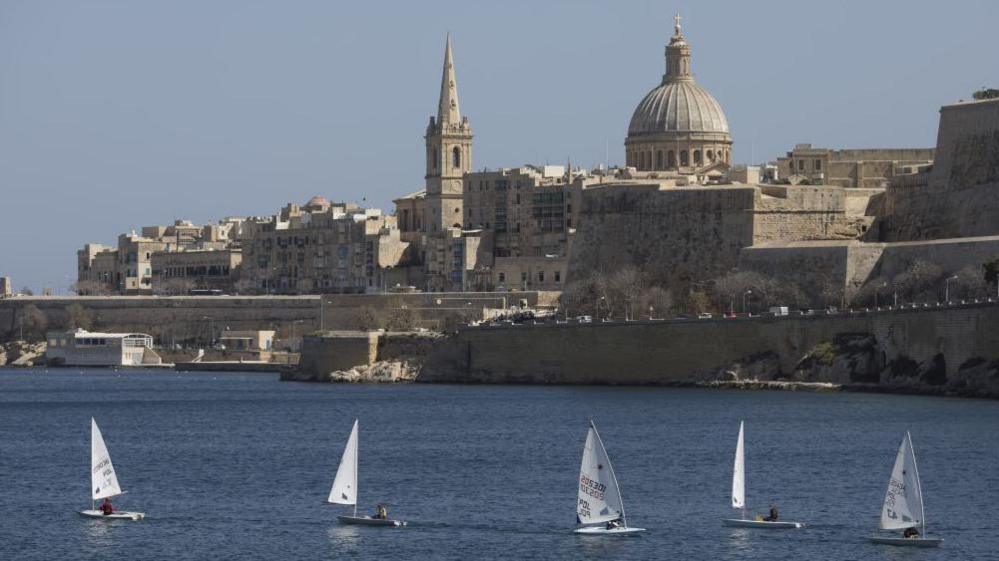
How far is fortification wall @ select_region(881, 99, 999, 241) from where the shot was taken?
263 ft

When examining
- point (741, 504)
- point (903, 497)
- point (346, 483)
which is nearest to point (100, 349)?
point (346, 483)

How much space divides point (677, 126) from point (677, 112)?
0.63 meters

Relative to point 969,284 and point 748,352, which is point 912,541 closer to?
point 969,284

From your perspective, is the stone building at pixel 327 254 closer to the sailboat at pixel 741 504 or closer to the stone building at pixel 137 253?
the stone building at pixel 137 253

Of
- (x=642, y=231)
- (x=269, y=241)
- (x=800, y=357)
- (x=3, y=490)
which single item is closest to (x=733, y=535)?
(x=3, y=490)

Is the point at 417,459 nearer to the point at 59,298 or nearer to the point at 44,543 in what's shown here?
the point at 44,543

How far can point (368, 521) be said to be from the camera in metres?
40.9

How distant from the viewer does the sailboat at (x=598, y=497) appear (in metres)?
38.2

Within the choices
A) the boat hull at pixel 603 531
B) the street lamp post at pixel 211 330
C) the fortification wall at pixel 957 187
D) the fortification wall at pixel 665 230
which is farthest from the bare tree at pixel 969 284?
the street lamp post at pixel 211 330

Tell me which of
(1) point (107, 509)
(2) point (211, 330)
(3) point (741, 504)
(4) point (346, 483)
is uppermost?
(2) point (211, 330)

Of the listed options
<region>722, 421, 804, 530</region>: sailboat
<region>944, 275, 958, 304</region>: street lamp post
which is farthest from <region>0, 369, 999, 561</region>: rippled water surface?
<region>944, 275, 958, 304</region>: street lamp post

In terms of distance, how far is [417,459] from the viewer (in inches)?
2055

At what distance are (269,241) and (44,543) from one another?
3118 inches

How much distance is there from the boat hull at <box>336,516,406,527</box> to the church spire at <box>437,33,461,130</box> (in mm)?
68332
